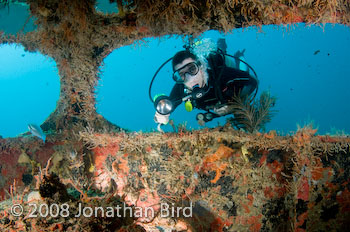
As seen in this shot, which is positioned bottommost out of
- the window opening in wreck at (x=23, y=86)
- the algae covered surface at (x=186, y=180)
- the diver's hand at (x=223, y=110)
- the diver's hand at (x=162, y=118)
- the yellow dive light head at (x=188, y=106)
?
the algae covered surface at (x=186, y=180)

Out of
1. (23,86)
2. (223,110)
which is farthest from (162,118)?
(23,86)

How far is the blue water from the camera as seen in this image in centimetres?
8156

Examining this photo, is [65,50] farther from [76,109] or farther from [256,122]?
[256,122]

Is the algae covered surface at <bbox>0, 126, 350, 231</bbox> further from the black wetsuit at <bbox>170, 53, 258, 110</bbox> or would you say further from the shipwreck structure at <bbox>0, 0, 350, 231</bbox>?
the black wetsuit at <bbox>170, 53, 258, 110</bbox>

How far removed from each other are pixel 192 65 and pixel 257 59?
4209 inches

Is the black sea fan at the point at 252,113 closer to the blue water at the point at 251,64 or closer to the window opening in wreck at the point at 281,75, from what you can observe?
the blue water at the point at 251,64

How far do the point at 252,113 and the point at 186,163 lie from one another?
5.45ft

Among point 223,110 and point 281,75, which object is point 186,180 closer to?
point 223,110

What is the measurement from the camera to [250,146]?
8.79 feet

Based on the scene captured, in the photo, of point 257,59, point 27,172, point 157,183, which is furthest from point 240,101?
point 257,59

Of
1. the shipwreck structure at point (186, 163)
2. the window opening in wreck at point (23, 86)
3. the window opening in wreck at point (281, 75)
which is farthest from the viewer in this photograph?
the window opening in wreck at point (23, 86)

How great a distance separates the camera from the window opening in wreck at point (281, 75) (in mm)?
80125

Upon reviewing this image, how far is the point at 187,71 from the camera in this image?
4.28m

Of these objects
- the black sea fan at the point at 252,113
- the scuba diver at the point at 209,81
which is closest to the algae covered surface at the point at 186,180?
the black sea fan at the point at 252,113
